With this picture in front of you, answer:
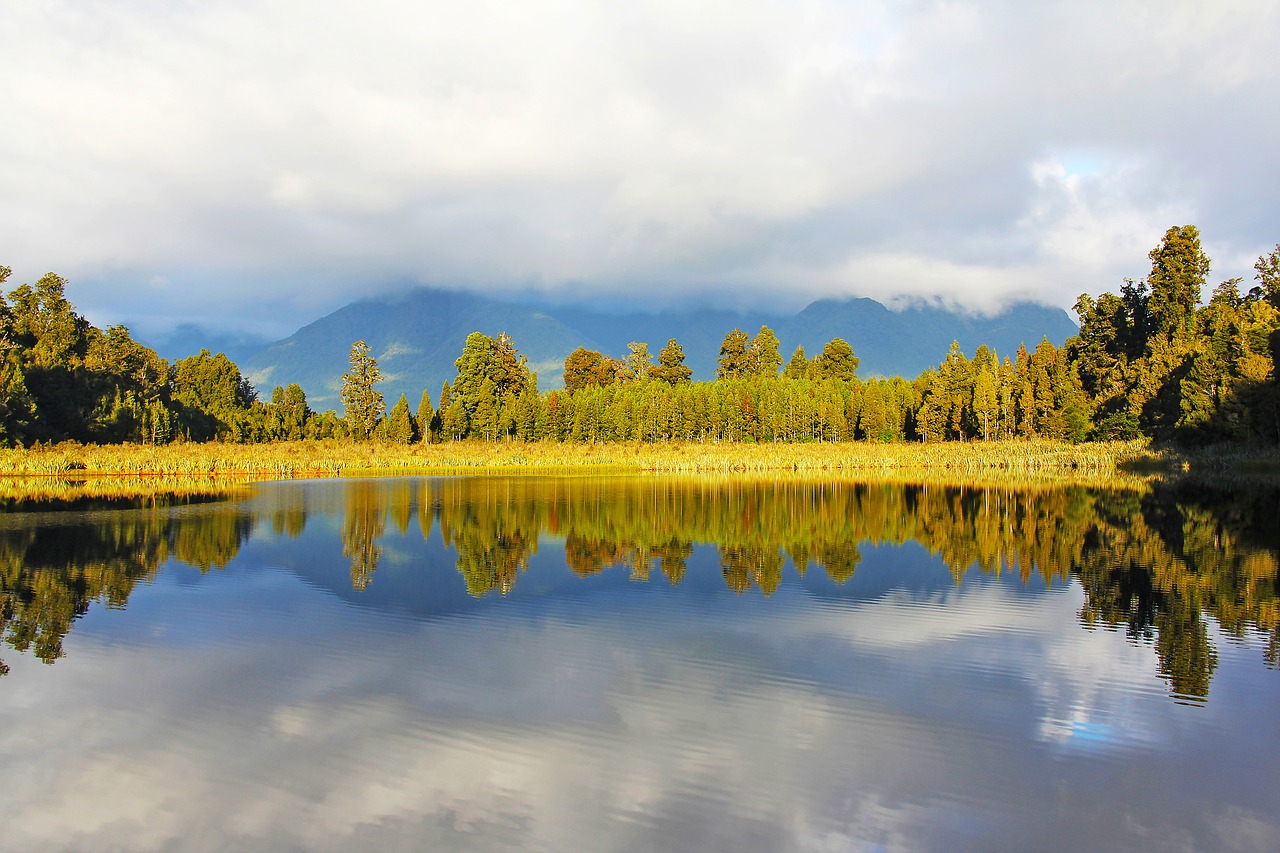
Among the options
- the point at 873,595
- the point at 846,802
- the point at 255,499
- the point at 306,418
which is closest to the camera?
the point at 846,802

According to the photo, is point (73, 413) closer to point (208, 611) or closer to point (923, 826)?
point (208, 611)

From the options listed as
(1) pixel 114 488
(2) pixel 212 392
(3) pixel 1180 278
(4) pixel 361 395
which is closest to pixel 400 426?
(4) pixel 361 395

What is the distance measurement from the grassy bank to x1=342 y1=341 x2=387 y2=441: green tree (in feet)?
80.9

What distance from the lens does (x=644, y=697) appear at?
9.74m

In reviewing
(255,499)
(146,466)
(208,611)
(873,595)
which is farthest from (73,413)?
(873,595)

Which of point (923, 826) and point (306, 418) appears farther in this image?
point (306, 418)

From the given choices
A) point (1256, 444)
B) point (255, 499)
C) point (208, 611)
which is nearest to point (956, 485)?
point (1256, 444)

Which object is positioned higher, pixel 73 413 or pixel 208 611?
pixel 73 413

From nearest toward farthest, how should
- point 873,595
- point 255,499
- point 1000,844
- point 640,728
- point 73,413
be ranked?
point 1000,844, point 640,728, point 873,595, point 255,499, point 73,413

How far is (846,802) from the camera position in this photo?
7145 millimetres

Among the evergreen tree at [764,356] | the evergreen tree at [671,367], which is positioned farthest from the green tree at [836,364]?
the evergreen tree at [671,367]

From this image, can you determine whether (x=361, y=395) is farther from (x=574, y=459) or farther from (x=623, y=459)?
(x=623, y=459)

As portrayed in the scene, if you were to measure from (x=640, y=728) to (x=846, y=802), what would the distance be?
247 cm

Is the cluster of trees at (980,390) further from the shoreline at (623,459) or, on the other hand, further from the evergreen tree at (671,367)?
the shoreline at (623,459)
